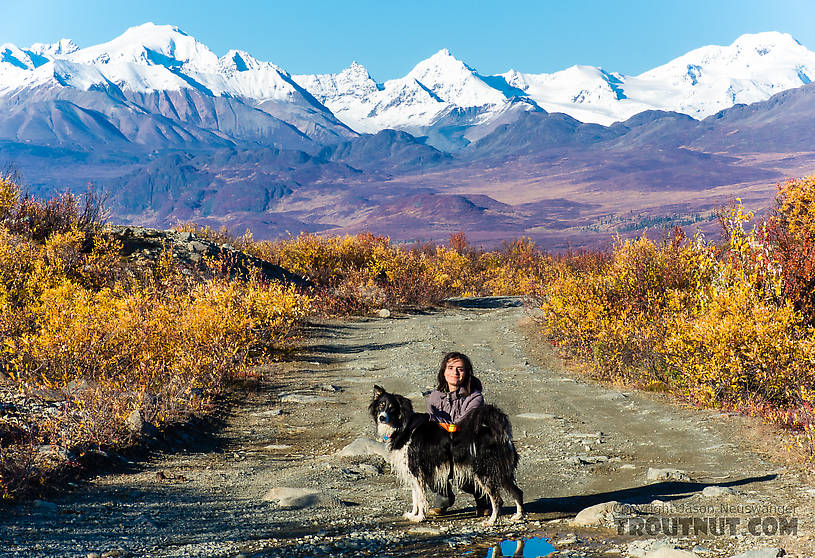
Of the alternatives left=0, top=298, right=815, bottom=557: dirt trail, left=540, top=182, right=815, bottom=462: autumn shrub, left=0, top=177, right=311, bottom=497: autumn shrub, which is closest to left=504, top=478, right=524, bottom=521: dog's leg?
left=0, top=298, right=815, bottom=557: dirt trail

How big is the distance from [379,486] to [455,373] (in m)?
1.93

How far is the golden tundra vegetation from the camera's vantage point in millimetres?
9056

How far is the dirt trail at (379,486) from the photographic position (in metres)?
5.64

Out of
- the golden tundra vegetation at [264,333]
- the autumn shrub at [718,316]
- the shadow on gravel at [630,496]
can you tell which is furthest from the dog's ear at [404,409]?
the autumn shrub at [718,316]

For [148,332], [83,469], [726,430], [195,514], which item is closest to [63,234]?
[148,332]

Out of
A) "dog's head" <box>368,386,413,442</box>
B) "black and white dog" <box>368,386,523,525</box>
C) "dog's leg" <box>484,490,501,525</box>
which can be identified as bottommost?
"dog's leg" <box>484,490,501,525</box>

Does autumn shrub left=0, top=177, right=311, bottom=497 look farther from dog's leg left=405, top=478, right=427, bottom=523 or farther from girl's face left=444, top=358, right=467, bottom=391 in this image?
girl's face left=444, top=358, right=467, bottom=391

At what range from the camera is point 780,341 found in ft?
33.8

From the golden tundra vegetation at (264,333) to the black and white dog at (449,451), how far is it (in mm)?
3678

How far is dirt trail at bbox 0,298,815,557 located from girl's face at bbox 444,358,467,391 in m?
1.26

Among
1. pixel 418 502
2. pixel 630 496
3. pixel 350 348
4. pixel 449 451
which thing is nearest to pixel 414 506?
pixel 418 502

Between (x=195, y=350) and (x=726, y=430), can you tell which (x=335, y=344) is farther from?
(x=726, y=430)

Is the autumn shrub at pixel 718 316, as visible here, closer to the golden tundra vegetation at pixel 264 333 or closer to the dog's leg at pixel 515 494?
the golden tundra vegetation at pixel 264 333

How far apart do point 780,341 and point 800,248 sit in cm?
262
